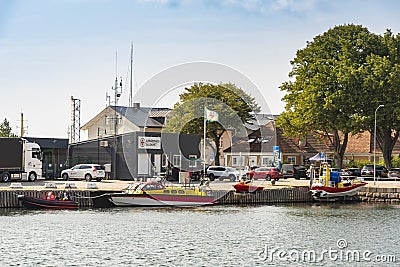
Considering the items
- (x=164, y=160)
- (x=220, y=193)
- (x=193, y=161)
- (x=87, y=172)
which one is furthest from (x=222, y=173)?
(x=220, y=193)

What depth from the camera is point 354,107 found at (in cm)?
7375

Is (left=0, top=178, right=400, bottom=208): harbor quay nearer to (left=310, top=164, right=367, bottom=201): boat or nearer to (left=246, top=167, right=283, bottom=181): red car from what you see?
(left=310, top=164, right=367, bottom=201): boat

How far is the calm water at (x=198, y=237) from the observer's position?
30328 millimetres

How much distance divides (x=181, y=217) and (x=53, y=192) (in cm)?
948

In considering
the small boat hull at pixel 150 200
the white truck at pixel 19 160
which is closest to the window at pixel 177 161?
the white truck at pixel 19 160

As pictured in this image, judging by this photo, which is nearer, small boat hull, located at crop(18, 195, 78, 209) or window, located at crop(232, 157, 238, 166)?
small boat hull, located at crop(18, 195, 78, 209)

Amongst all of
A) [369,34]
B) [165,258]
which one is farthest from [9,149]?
[369,34]

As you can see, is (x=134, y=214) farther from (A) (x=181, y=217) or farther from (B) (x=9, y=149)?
(B) (x=9, y=149)

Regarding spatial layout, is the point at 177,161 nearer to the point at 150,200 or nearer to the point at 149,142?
the point at 149,142


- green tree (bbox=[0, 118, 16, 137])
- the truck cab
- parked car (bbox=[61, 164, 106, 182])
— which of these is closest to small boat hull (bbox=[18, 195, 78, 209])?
parked car (bbox=[61, 164, 106, 182])

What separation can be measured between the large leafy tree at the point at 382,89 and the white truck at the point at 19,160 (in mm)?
31452

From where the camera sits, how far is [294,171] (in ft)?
241

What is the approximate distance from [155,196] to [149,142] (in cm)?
1664

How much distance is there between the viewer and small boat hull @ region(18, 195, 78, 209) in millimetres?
47031
